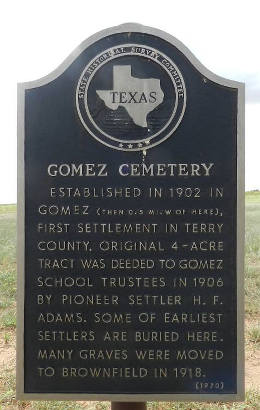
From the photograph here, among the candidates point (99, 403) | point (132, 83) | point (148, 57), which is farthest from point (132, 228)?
point (99, 403)

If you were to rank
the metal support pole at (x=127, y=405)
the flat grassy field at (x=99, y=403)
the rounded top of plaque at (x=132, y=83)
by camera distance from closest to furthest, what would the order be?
the rounded top of plaque at (x=132, y=83), the metal support pole at (x=127, y=405), the flat grassy field at (x=99, y=403)

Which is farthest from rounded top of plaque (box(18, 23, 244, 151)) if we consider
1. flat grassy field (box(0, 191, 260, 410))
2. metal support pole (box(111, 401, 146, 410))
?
flat grassy field (box(0, 191, 260, 410))

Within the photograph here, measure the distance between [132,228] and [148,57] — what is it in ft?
3.78

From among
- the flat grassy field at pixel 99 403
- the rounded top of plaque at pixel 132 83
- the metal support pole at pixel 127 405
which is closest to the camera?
the rounded top of plaque at pixel 132 83

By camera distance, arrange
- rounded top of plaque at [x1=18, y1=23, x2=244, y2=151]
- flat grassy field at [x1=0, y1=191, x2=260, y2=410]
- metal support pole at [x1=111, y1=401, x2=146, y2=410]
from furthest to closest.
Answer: flat grassy field at [x1=0, y1=191, x2=260, y2=410], metal support pole at [x1=111, y1=401, x2=146, y2=410], rounded top of plaque at [x1=18, y1=23, x2=244, y2=151]

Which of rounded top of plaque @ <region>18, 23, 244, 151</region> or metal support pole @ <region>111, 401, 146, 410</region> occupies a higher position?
rounded top of plaque @ <region>18, 23, 244, 151</region>

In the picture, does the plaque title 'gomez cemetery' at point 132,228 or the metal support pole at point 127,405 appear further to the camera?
the metal support pole at point 127,405

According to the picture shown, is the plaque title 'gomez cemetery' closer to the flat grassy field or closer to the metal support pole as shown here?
the metal support pole

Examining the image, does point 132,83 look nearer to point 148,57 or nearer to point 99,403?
point 148,57

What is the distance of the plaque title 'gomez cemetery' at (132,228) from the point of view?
10.5 feet

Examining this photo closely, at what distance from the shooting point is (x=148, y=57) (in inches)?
125

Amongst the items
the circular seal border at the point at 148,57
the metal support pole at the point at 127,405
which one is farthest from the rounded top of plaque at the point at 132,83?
the metal support pole at the point at 127,405

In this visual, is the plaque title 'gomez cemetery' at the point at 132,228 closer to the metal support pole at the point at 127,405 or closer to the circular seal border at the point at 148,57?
the circular seal border at the point at 148,57

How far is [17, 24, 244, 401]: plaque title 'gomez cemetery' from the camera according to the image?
319 centimetres
